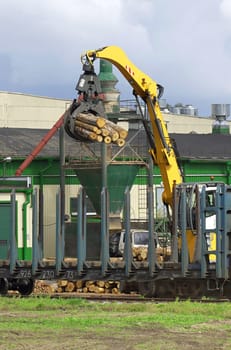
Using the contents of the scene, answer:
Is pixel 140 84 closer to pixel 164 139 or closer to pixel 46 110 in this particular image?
pixel 164 139

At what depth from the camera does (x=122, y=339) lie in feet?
44.6

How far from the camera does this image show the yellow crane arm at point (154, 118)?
25.2m

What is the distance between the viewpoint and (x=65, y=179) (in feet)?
136

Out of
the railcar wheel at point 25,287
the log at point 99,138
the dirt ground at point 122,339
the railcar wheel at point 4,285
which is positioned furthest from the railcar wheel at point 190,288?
the dirt ground at point 122,339

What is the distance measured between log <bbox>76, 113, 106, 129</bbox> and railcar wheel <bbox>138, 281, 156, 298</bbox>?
4244mm

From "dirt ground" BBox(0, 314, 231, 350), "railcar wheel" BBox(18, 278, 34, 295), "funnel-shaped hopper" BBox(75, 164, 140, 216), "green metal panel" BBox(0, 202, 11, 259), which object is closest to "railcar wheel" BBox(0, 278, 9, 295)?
"railcar wheel" BBox(18, 278, 34, 295)

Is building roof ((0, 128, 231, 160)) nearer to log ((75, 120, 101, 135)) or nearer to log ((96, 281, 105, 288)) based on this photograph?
log ((96, 281, 105, 288))

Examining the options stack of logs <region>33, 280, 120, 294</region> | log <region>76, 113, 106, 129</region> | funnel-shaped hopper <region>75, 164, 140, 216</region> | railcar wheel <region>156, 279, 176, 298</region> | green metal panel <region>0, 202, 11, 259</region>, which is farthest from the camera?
funnel-shaped hopper <region>75, 164, 140, 216</region>

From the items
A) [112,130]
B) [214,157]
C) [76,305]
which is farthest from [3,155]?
[76,305]

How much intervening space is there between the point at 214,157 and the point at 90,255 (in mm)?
19933

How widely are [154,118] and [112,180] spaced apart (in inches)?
510

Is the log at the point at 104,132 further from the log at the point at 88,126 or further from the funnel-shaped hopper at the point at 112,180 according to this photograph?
the funnel-shaped hopper at the point at 112,180

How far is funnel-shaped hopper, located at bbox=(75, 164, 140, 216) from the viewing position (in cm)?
3759

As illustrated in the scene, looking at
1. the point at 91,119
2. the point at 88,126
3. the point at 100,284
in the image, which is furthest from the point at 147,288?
the point at 100,284
